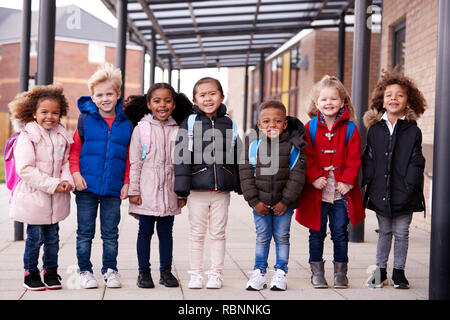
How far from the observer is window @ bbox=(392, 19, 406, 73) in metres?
8.98

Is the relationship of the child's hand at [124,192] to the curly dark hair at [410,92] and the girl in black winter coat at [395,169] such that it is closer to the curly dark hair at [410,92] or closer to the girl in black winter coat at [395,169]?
the girl in black winter coat at [395,169]

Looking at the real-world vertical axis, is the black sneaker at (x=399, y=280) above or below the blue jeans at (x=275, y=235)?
below

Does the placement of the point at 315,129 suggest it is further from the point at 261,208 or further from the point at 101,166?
the point at 101,166

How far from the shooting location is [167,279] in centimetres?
432

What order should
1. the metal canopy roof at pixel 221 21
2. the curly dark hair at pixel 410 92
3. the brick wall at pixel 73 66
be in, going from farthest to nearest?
the brick wall at pixel 73 66 < the metal canopy roof at pixel 221 21 < the curly dark hair at pixel 410 92

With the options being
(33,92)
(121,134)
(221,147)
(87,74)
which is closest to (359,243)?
(221,147)

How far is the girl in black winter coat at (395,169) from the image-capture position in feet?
14.3

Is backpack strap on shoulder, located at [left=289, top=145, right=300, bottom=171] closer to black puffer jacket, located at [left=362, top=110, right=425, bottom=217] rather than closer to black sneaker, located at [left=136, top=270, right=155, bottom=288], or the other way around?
black puffer jacket, located at [left=362, top=110, right=425, bottom=217]

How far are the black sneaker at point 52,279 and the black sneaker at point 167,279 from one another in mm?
784

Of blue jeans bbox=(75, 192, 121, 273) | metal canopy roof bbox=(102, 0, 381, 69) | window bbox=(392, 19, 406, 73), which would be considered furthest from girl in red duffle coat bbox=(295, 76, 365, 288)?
metal canopy roof bbox=(102, 0, 381, 69)

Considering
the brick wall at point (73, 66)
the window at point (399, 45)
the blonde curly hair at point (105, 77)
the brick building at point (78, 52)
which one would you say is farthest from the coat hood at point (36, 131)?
the brick wall at point (73, 66)

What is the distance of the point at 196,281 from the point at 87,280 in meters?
0.84
